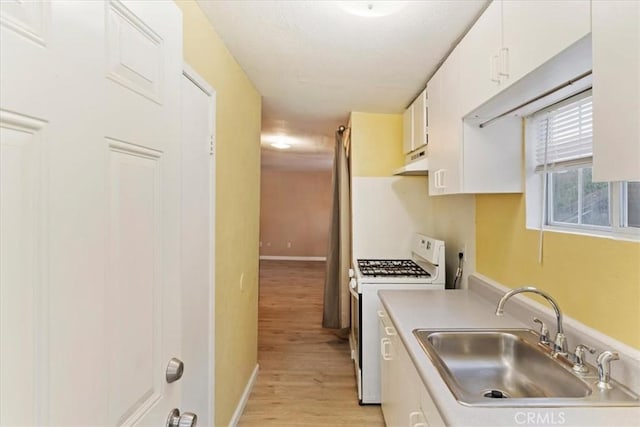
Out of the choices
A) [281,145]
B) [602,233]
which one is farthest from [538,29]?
[281,145]

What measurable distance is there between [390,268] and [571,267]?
4.61ft

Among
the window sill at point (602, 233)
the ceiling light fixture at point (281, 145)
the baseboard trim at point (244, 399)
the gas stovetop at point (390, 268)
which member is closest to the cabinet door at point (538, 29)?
the window sill at point (602, 233)

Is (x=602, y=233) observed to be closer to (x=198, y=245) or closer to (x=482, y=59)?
(x=482, y=59)

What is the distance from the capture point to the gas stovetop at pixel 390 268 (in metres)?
2.43

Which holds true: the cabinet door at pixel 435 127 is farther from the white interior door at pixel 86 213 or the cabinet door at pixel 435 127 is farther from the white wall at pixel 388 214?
the white interior door at pixel 86 213

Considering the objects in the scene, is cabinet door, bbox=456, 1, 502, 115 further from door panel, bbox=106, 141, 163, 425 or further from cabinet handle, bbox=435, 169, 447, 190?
door panel, bbox=106, 141, 163, 425

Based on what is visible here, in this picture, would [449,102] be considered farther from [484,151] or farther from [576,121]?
[576,121]

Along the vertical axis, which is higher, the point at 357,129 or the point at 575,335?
the point at 357,129

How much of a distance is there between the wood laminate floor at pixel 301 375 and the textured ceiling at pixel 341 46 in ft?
7.56

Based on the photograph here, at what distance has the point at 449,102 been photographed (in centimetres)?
174

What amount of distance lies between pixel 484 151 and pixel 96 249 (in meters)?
1.58

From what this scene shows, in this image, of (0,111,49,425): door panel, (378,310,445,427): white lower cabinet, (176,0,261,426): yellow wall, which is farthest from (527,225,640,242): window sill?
(176,0,261,426): yellow wall

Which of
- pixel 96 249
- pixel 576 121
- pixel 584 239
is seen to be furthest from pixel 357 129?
pixel 96 249

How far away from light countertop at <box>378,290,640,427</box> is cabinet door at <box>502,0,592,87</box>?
969 millimetres
